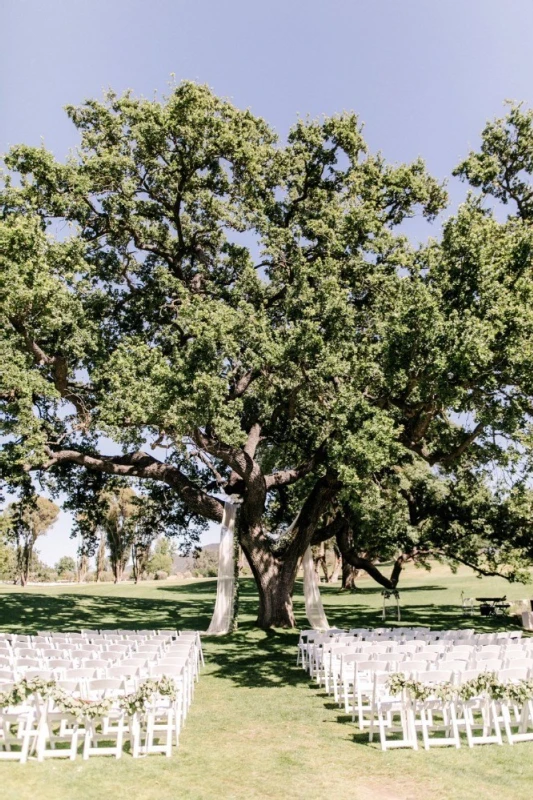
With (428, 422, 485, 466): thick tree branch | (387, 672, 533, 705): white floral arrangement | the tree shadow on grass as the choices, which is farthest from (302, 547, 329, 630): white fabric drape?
(387, 672, 533, 705): white floral arrangement

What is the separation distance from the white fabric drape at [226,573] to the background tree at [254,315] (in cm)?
63

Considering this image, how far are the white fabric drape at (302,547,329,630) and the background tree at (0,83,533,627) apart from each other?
650 millimetres

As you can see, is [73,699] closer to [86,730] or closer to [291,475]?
[86,730]

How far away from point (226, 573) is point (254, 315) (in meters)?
7.51

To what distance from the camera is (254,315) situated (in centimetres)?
1568

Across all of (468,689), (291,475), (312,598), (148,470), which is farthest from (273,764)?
(312,598)

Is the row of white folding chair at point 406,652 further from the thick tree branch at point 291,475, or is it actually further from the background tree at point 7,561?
the background tree at point 7,561


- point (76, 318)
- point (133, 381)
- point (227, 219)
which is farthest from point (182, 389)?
point (227, 219)

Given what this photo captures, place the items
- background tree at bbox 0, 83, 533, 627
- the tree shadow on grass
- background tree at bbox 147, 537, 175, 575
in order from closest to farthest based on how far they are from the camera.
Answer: background tree at bbox 0, 83, 533, 627
the tree shadow on grass
background tree at bbox 147, 537, 175, 575

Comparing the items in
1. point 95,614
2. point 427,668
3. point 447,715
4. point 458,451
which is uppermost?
point 458,451

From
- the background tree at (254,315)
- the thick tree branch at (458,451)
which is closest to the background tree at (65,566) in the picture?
the background tree at (254,315)

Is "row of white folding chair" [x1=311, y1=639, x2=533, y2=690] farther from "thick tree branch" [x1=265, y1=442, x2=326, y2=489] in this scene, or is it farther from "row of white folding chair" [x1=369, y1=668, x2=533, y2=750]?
"thick tree branch" [x1=265, y1=442, x2=326, y2=489]

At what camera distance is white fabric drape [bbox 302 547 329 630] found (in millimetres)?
18470

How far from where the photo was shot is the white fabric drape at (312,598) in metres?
18.5
